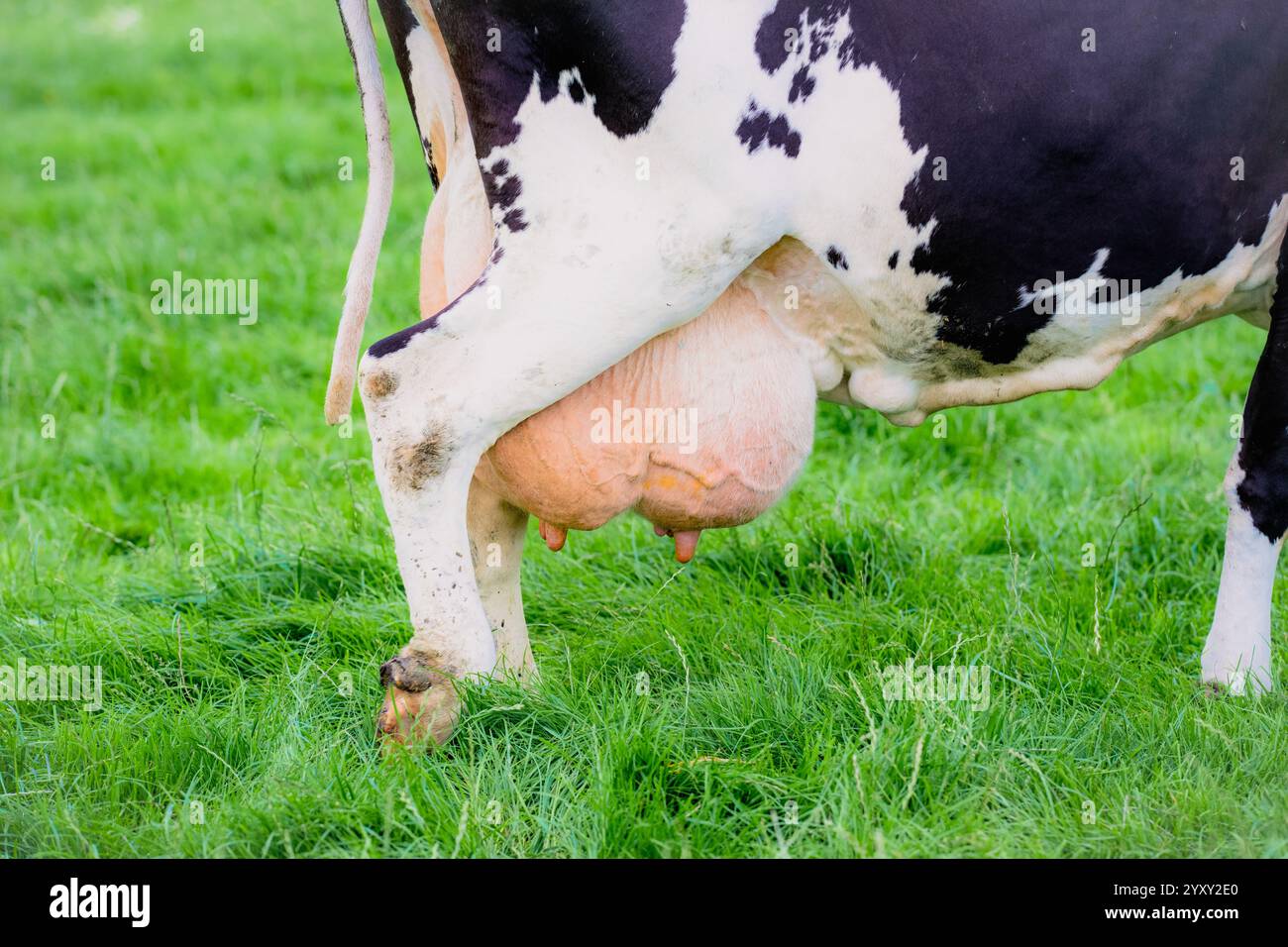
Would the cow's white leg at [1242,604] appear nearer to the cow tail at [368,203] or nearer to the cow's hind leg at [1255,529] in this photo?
the cow's hind leg at [1255,529]

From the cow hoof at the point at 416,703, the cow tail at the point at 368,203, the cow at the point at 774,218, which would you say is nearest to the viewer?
the cow at the point at 774,218

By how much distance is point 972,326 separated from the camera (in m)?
2.82

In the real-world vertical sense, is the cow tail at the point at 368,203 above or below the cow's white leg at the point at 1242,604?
above

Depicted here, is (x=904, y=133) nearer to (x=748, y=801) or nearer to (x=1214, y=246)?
(x=1214, y=246)

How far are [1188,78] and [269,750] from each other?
2272mm

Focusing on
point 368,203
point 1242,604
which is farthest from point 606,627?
point 1242,604

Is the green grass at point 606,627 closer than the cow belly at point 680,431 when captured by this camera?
Yes

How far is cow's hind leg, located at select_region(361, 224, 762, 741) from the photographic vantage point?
2.59 meters

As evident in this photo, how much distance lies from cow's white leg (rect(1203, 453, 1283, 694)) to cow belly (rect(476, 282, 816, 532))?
3.37 feet

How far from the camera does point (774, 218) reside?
2607 millimetres

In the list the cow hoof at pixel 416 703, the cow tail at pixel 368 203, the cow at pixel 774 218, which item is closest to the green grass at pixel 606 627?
the cow hoof at pixel 416 703

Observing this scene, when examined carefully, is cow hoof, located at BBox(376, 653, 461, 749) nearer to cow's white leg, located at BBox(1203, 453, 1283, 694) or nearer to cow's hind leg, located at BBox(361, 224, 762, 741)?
cow's hind leg, located at BBox(361, 224, 762, 741)

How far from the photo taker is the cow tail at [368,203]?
117 inches

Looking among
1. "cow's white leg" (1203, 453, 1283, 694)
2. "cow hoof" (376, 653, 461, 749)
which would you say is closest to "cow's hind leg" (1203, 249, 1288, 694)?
"cow's white leg" (1203, 453, 1283, 694)
